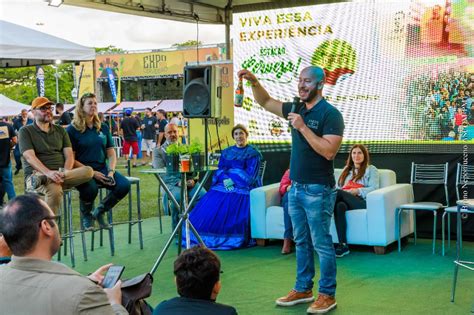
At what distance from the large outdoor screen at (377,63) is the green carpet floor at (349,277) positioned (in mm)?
1296

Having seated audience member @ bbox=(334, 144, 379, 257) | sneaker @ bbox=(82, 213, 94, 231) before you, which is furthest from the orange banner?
sneaker @ bbox=(82, 213, 94, 231)

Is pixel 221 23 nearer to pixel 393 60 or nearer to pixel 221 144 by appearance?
pixel 221 144

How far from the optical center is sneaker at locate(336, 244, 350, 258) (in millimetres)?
6023

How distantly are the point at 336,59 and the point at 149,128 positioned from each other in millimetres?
11176

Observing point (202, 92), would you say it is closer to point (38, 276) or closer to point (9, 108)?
point (38, 276)

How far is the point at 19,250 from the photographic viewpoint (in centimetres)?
200

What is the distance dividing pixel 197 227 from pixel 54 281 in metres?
4.78

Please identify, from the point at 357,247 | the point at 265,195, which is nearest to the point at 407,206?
the point at 357,247

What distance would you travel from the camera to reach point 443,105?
272 inches

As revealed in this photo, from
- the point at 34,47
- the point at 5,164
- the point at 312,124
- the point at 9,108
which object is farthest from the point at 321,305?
the point at 9,108

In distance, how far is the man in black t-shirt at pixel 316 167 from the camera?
Answer: 160 inches

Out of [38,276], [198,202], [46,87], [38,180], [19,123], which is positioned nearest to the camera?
[38,276]

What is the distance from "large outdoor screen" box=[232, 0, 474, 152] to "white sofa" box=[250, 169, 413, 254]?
80 cm

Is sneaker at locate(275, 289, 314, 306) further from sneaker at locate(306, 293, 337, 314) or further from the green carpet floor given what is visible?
sneaker at locate(306, 293, 337, 314)
